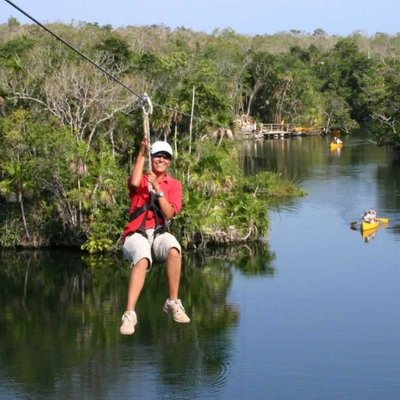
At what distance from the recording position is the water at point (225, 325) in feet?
78.4

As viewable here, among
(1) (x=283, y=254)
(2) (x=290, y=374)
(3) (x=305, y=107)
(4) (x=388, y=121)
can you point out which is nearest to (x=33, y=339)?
(2) (x=290, y=374)

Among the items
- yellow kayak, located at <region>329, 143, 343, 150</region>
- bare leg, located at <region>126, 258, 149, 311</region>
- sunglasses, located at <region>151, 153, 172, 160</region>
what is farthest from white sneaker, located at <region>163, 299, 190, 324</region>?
yellow kayak, located at <region>329, 143, 343, 150</region>

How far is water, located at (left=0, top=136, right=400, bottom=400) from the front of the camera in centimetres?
2389

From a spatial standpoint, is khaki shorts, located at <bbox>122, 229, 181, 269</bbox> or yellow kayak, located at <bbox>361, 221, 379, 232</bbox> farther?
yellow kayak, located at <bbox>361, 221, 379, 232</bbox>

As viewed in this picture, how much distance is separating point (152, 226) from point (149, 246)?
22 cm

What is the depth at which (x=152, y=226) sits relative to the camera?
29.6 ft

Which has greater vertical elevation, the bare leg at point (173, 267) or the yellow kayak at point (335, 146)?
the bare leg at point (173, 267)

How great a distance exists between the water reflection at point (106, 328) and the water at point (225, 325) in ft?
0.16

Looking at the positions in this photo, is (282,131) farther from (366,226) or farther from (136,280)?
(136,280)

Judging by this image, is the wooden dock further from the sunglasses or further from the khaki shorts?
the khaki shorts

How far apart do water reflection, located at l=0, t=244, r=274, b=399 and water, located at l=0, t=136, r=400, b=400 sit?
0.16ft

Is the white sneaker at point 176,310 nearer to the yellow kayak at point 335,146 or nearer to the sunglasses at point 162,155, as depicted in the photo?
the sunglasses at point 162,155

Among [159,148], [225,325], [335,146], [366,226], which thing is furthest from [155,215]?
[335,146]

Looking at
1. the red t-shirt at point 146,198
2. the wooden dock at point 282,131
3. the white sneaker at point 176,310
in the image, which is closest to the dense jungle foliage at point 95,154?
the red t-shirt at point 146,198
